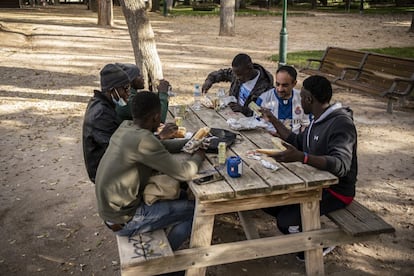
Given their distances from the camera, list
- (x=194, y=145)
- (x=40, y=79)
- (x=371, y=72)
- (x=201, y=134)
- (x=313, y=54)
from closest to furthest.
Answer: (x=194, y=145) → (x=201, y=134) → (x=371, y=72) → (x=40, y=79) → (x=313, y=54)

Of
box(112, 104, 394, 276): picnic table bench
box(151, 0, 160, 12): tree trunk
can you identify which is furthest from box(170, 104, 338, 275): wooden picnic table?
box(151, 0, 160, 12): tree trunk

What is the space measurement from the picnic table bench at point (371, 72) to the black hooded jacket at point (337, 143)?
490cm

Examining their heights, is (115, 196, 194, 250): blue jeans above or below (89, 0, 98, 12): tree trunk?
below

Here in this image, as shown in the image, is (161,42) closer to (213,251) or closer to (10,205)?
(10,205)

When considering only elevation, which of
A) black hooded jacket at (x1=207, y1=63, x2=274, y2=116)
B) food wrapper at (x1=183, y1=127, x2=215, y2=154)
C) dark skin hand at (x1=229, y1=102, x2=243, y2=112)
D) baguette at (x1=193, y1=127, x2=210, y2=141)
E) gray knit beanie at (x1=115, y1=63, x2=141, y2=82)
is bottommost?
food wrapper at (x1=183, y1=127, x2=215, y2=154)

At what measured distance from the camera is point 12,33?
1683 centimetres

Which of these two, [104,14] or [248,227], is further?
[104,14]

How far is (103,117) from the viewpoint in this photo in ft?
12.1

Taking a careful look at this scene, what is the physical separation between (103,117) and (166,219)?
1081 mm

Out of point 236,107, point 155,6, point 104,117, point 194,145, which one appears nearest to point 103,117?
point 104,117

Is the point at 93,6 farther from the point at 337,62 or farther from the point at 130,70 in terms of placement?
the point at 130,70

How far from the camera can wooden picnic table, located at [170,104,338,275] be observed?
3002 mm

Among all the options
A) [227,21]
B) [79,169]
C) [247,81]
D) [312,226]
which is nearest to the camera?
[312,226]

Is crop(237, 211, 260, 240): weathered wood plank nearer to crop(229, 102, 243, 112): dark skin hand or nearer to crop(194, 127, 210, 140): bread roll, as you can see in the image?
crop(194, 127, 210, 140): bread roll
